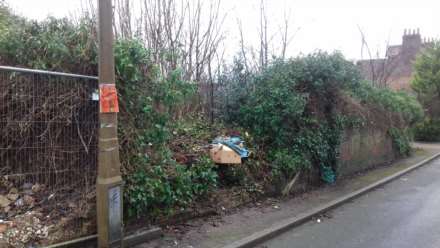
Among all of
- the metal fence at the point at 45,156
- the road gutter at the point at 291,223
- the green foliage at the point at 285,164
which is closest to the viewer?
the metal fence at the point at 45,156

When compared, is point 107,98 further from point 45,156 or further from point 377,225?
point 377,225

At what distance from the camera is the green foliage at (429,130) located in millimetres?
24859

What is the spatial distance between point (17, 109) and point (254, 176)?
15.9ft

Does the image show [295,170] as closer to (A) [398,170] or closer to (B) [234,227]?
(B) [234,227]

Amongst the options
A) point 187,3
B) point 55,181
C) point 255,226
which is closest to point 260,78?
point 187,3

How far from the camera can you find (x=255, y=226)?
5867mm

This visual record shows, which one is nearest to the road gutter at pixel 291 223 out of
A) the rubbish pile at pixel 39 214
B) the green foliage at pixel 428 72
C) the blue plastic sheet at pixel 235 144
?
the blue plastic sheet at pixel 235 144

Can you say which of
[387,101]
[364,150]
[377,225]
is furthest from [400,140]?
[377,225]

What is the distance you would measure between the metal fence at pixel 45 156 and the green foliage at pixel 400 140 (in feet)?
43.8

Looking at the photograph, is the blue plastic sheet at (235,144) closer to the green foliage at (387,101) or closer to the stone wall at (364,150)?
the stone wall at (364,150)

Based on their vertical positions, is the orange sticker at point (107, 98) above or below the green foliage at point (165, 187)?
above

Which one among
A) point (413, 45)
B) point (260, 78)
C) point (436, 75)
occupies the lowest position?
point (260, 78)

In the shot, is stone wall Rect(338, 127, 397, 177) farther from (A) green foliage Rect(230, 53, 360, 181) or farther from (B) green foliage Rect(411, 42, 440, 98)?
(B) green foliage Rect(411, 42, 440, 98)

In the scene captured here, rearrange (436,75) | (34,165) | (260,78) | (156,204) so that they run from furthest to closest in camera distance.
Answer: (436,75), (260,78), (156,204), (34,165)
